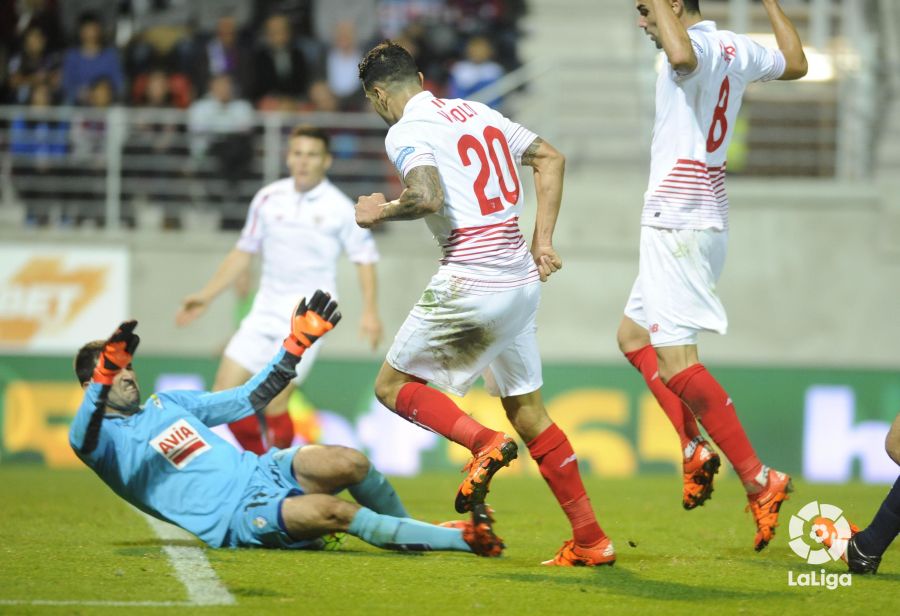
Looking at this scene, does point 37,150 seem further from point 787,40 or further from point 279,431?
point 787,40

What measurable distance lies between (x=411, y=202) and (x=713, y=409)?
6.03 ft

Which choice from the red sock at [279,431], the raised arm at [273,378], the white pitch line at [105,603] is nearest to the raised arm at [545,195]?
the raised arm at [273,378]

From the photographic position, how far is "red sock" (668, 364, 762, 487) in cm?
639

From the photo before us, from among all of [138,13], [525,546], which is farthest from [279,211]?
[138,13]

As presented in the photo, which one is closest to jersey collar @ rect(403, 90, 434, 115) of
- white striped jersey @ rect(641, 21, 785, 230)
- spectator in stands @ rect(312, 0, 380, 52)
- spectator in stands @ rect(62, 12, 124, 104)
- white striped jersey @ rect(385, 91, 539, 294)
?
white striped jersey @ rect(385, 91, 539, 294)

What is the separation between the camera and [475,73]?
15133 mm

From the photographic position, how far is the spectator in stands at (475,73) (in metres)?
15.1

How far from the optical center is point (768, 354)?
14961mm

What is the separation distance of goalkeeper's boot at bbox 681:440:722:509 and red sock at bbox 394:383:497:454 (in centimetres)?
102

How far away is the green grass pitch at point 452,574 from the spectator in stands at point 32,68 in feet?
26.3

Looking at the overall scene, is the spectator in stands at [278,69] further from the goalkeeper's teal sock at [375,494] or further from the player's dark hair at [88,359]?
the goalkeeper's teal sock at [375,494]

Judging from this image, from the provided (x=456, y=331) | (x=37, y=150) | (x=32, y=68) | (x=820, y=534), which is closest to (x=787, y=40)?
(x=456, y=331)

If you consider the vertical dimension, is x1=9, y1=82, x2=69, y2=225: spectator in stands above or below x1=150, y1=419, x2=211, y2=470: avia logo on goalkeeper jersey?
above

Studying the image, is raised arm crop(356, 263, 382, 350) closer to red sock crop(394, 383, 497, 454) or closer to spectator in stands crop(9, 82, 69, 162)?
red sock crop(394, 383, 497, 454)
